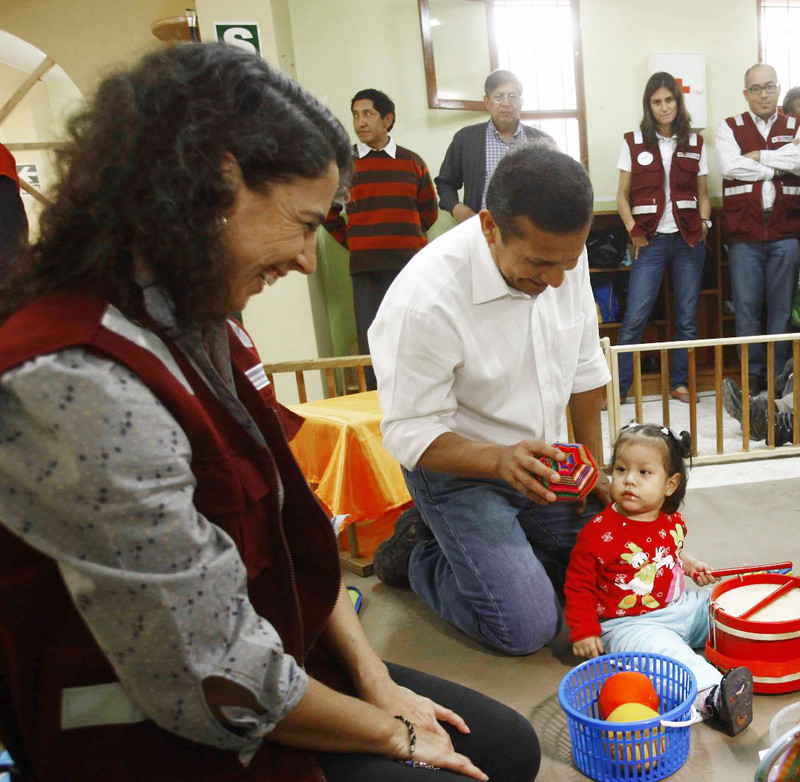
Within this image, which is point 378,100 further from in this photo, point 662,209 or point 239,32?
point 662,209

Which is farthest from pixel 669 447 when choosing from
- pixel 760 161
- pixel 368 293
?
pixel 760 161

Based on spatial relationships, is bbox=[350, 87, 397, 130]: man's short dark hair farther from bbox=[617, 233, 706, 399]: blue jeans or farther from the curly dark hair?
the curly dark hair

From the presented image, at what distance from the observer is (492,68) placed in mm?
4746

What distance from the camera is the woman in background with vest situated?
4.36 meters

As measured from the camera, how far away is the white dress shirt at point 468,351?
1.72 m

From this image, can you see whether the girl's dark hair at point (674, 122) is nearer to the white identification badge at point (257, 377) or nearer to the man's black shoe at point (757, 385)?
the man's black shoe at point (757, 385)

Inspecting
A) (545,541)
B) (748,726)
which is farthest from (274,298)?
(748,726)

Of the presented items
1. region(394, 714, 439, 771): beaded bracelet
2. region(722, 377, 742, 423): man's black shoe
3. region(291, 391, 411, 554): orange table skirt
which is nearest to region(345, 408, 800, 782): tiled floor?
region(291, 391, 411, 554): orange table skirt

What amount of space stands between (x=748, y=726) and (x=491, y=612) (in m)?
0.60

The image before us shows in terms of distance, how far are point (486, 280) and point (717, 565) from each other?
1162mm

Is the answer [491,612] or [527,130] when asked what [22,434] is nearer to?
[491,612]

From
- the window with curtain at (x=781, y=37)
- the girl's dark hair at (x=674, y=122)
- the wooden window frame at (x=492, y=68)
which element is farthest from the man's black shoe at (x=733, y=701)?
the window with curtain at (x=781, y=37)

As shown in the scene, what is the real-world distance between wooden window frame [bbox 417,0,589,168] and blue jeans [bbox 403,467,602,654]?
135 inches

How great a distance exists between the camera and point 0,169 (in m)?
2.11
